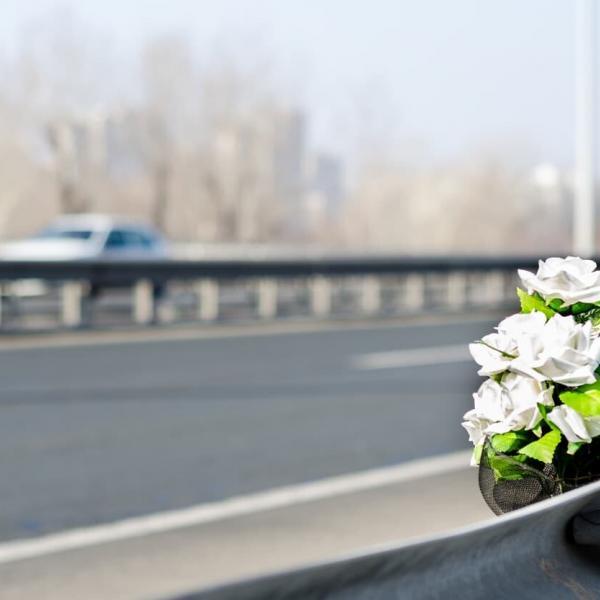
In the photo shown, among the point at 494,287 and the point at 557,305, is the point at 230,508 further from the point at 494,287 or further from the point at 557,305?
the point at 494,287

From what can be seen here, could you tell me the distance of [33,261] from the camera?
1614cm

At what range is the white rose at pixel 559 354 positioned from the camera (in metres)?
1.76

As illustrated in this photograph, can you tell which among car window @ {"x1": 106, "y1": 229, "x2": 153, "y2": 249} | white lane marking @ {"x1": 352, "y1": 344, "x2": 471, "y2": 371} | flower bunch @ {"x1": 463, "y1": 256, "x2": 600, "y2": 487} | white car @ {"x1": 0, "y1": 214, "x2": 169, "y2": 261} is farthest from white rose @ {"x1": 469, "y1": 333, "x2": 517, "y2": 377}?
car window @ {"x1": 106, "y1": 229, "x2": 153, "y2": 249}

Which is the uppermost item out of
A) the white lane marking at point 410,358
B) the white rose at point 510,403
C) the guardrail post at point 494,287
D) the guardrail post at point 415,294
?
the white rose at point 510,403

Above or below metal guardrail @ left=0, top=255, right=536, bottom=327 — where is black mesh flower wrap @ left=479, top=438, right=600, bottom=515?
above

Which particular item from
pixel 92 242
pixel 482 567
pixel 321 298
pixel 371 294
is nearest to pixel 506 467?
pixel 482 567

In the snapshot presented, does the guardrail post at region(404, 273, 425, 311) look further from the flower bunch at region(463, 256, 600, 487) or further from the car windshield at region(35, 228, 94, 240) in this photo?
the flower bunch at region(463, 256, 600, 487)

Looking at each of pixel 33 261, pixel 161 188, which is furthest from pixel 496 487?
pixel 161 188

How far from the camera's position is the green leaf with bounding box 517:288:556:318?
6.32 ft

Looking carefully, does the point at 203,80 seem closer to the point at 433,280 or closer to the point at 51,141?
the point at 51,141

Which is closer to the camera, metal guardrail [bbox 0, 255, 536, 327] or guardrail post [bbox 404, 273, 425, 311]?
metal guardrail [bbox 0, 255, 536, 327]

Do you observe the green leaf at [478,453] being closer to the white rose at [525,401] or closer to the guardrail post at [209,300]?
the white rose at [525,401]

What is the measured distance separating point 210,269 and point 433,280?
11421 millimetres

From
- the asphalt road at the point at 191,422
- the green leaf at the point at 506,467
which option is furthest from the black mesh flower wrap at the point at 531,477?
the asphalt road at the point at 191,422
